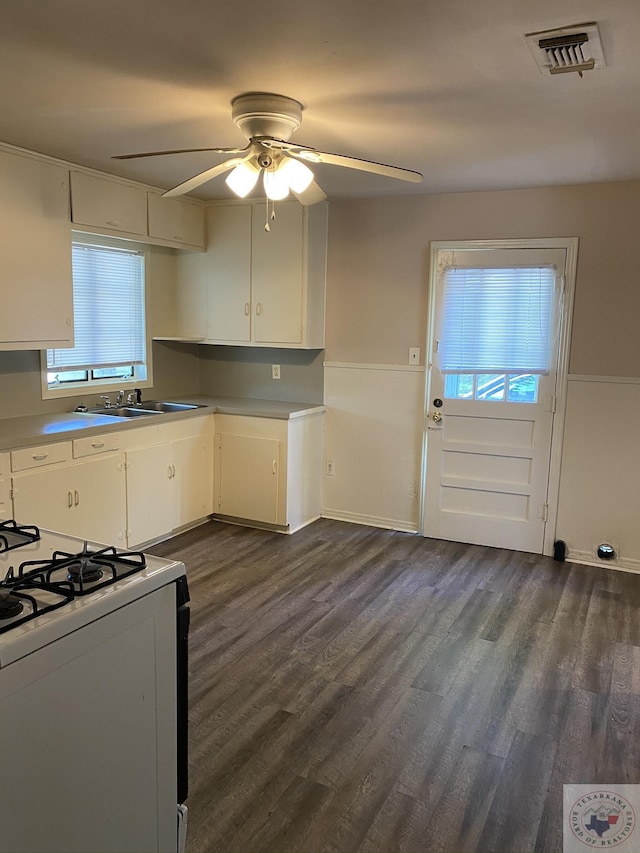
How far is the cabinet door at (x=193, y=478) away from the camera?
176 inches

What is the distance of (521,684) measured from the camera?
276 cm

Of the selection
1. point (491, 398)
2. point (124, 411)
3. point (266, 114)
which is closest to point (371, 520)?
point (491, 398)

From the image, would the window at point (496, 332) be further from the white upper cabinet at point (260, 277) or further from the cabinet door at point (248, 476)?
the cabinet door at point (248, 476)

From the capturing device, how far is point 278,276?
15.3 ft

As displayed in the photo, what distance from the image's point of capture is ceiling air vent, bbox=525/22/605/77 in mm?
1948

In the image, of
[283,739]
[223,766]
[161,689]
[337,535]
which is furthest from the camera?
[337,535]

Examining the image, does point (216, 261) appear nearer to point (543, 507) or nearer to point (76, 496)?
point (76, 496)

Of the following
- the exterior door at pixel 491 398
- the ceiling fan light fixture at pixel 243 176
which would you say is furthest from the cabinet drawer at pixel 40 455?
the exterior door at pixel 491 398

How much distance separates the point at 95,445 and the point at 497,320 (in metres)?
2.69

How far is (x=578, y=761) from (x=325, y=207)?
151 inches

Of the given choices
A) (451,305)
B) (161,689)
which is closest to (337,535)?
(451,305)

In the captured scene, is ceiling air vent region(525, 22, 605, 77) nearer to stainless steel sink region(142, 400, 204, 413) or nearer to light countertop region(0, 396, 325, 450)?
light countertop region(0, 396, 325, 450)

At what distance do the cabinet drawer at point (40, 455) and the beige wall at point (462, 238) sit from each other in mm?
2124

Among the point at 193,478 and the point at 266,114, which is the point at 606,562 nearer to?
the point at 193,478
